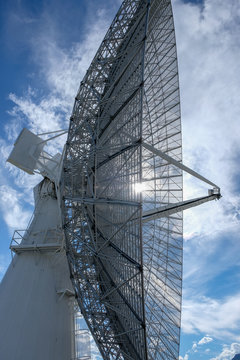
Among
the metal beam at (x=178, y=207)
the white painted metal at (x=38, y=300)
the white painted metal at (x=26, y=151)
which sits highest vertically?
the white painted metal at (x=26, y=151)

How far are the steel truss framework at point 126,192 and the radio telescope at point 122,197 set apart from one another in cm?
7

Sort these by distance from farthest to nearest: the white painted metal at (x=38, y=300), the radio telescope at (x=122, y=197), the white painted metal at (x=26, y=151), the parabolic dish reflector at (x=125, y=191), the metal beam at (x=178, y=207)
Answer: the white painted metal at (x=26, y=151) → the metal beam at (x=178, y=207) → the white painted metal at (x=38, y=300) → the radio telescope at (x=122, y=197) → the parabolic dish reflector at (x=125, y=191)

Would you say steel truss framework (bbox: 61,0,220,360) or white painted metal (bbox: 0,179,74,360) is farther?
white painted metal (bbox: 0,179,74,360)

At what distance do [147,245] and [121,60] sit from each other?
1443 cm

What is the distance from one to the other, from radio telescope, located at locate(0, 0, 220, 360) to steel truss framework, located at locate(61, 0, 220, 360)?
0.24 feet

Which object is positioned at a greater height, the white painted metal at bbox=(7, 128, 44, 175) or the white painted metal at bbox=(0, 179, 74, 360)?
the white painted metal at bbox=(7, 128, 44, 175)

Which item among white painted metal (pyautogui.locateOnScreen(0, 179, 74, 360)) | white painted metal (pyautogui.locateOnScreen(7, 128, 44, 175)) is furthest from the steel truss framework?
white painted metal (pyautogui.locateOnScreen(7, 128, 44, 175))

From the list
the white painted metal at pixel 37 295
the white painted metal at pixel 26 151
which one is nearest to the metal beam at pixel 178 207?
the white painted metal at pixel 37 295

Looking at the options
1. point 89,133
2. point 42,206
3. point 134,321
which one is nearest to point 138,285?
point 134,321

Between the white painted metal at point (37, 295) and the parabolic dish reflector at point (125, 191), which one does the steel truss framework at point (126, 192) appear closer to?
the parabolic dish reflector at point (125, 191)

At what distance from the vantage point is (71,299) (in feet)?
60.5

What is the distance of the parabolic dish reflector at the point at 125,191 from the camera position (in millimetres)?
12992

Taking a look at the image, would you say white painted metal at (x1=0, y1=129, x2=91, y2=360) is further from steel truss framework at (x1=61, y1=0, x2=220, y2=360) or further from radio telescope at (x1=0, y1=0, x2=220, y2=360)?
steel truss framework at (x1=61, y1=0, x2=220, y2=360)

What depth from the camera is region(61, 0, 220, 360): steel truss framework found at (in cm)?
1302
